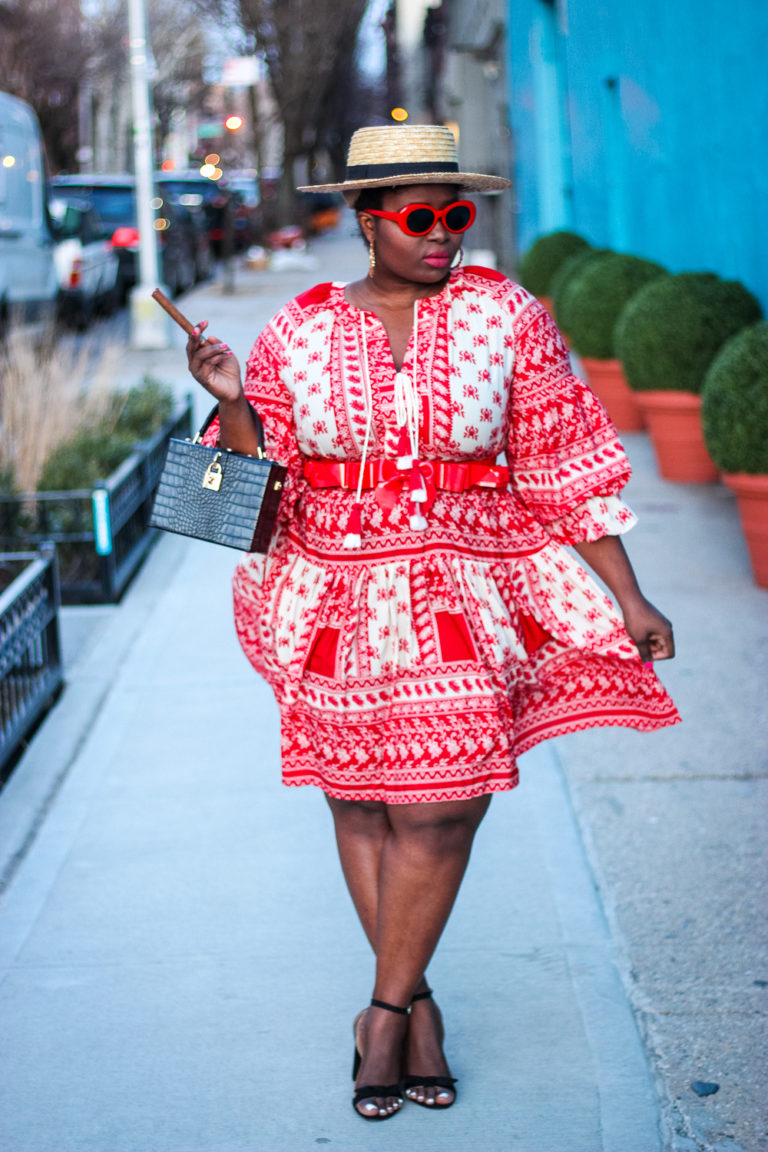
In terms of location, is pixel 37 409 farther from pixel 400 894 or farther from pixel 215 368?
pixel 400 894

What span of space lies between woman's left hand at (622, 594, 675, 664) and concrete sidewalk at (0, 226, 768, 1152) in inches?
35.0

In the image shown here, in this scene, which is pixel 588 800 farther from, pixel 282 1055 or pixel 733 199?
pixel 733 199

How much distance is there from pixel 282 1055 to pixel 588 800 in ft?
5.38

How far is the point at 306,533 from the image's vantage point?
3.12 m

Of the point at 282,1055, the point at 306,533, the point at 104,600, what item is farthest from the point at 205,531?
the point at 104,600

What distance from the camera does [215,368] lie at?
2961mm

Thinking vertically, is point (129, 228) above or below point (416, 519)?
below

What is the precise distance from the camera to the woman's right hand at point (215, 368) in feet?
9.67

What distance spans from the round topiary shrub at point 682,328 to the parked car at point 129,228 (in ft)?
45.6

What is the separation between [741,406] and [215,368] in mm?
4020

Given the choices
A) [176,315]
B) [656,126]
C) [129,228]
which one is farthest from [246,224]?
[176,315]

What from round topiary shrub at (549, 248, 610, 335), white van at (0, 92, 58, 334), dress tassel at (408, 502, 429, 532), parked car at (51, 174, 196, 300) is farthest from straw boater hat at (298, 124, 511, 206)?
parked car at (51, 174, 196, 300)

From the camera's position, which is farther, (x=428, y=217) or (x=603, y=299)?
(x=603, y=299)

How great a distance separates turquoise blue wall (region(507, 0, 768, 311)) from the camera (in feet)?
27.4
